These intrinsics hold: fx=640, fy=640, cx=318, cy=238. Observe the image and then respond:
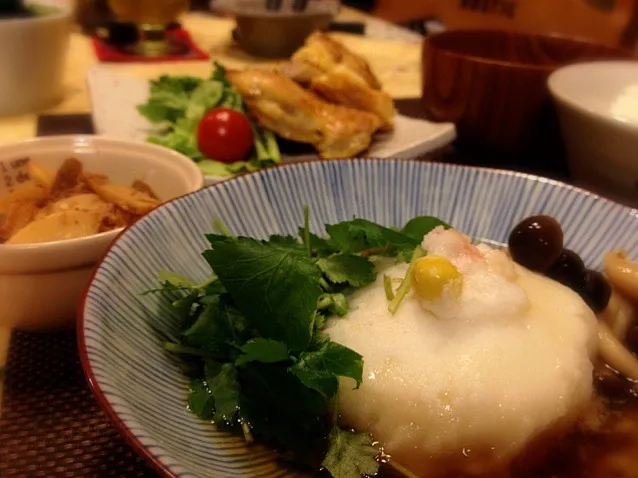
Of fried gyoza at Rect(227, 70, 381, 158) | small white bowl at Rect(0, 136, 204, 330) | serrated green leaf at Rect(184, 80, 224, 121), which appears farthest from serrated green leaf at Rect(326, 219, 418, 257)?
serrated green leaf at Rect(184, 80, 224, 121)

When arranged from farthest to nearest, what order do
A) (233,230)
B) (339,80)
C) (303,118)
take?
(339,80) → (303,118) → (233,230)

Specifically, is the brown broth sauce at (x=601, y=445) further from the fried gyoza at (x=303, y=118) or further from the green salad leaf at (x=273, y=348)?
the fried gyoza at (x=303, y=118)

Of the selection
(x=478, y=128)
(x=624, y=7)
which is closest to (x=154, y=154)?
(x=478, y=128)

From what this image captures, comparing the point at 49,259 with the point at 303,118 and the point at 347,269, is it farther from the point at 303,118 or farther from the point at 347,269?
the point at 303,118

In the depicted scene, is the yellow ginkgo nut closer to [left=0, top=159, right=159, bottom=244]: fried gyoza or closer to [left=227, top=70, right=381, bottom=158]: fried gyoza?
[left=0, top=159, right=159, bottom=244]: fried gyoza

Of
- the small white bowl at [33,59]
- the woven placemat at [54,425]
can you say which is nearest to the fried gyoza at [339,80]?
the small white bowl at [33,59]

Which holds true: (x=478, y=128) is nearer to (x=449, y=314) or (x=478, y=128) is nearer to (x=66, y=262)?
(x=449, y=314)

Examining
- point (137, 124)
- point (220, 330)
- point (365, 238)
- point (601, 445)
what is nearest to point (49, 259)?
point (220, 330)
